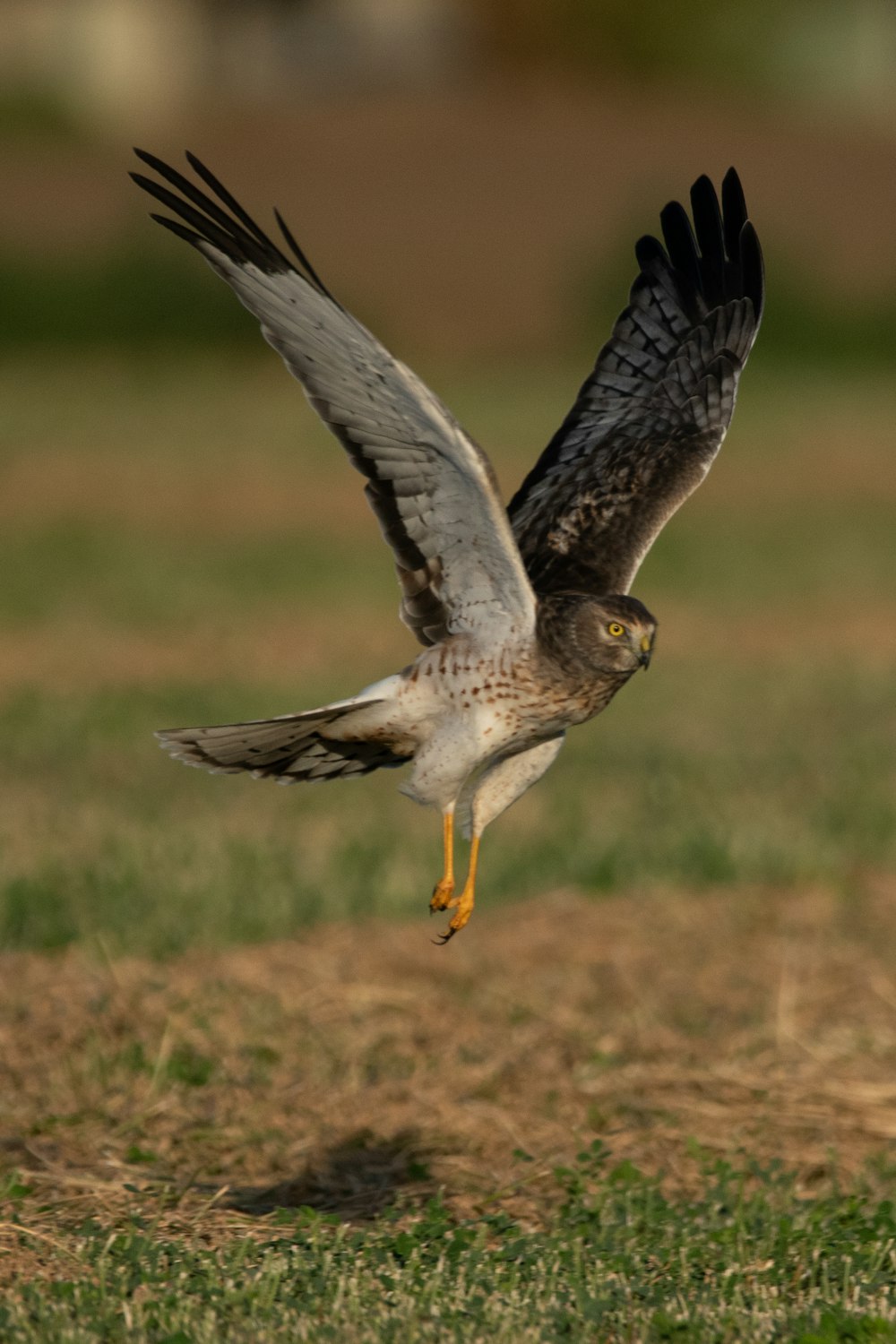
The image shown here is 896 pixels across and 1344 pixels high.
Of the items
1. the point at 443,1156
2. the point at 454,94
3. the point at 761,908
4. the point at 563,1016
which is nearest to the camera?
the point at 443,1156

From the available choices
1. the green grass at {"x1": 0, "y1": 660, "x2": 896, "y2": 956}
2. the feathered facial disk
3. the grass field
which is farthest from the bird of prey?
the green grass at {"x1": 0, "y1": 660, "x2": 896, "y2": 956}

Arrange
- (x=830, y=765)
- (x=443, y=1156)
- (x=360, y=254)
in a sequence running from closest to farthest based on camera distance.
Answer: (x=443, y=1156) → (x=830, y=765) → (x=360, y=254)

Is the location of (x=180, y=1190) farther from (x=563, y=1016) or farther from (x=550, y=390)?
(x=550, y=390)

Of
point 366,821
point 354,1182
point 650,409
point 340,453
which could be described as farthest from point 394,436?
point 340,453

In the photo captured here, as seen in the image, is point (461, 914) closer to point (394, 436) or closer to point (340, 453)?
point (394, 436)

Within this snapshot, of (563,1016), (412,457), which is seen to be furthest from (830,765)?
(412,457)

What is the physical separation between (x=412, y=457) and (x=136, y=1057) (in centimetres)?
207

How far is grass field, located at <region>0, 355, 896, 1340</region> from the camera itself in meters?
4.77

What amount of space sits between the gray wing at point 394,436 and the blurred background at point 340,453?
2.48m

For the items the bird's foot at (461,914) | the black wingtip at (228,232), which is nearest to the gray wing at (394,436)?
the black wingtip at (228,232)

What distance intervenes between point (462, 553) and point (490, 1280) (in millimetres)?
1707

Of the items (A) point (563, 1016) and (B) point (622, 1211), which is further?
(A) point (563, 1016)

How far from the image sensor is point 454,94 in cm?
4909

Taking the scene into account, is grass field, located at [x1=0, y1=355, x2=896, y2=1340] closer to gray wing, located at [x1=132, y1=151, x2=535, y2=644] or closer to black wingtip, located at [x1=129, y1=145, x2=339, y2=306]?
gray wing, located at [x1=132, y1=151, x2=535, y2=644]
